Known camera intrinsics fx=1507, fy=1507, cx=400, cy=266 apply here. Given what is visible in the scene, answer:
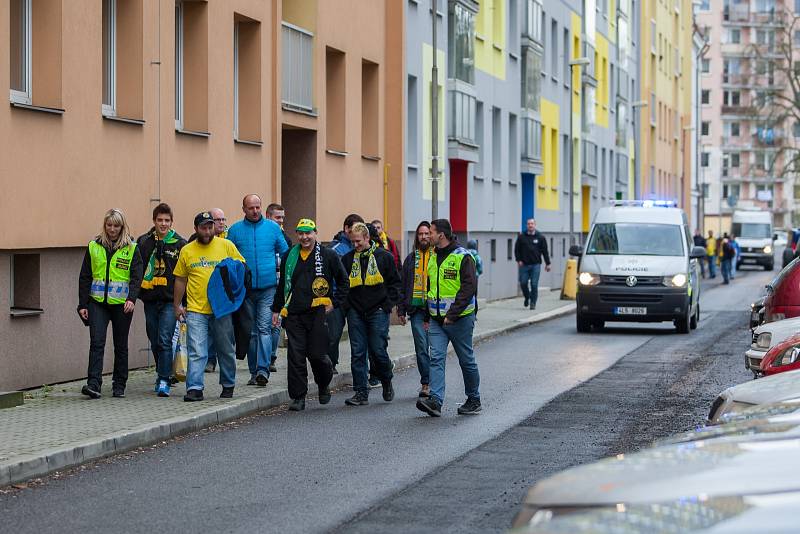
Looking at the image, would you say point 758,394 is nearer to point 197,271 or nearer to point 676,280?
point 197,271

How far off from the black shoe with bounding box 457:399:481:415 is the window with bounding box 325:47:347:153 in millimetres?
12528

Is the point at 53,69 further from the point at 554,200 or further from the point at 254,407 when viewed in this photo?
the point at 554,200

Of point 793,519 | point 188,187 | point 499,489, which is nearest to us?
point 793,519

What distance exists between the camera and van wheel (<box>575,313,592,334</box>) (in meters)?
26.6

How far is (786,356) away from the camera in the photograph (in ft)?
36.4

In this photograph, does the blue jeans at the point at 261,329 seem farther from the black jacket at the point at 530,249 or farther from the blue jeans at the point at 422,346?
the black jacket at the point at 530,249

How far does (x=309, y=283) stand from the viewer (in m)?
14.1

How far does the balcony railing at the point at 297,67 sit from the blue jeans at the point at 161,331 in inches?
345

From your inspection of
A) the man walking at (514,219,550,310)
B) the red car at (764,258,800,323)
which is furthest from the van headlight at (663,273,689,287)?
the red car at (764,258,800,323)

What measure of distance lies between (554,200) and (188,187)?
31.3 metres

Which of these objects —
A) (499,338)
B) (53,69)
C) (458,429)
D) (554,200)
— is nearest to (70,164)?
(53,69)

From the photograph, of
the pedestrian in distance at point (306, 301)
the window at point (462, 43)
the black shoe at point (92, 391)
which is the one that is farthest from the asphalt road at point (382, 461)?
the window at point (462, 43)

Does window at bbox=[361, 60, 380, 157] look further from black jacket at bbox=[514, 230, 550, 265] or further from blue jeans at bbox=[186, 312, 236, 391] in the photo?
blue jeans at bbox=[186, 312, 236, 391]

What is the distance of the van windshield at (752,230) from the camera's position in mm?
79500
